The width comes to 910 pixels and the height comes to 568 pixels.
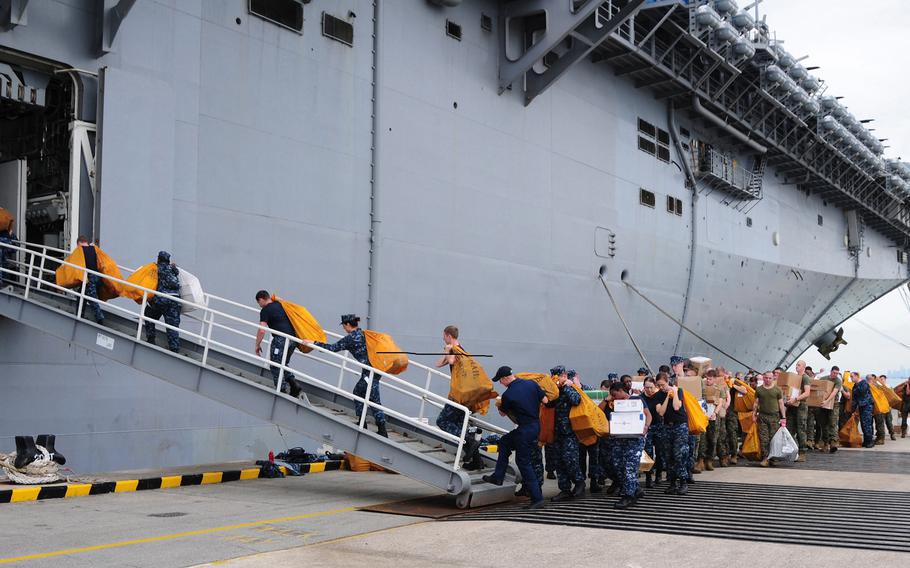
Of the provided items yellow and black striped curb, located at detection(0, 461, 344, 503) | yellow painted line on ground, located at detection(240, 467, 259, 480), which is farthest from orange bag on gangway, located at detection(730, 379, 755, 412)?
yellow painted line on ground, located at detection(240, 467, 259, 480)

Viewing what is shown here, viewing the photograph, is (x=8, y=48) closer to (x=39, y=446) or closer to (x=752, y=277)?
(x=39, y=446)

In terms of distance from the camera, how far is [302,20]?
13516 mm

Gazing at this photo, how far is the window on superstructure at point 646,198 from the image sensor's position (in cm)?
2214

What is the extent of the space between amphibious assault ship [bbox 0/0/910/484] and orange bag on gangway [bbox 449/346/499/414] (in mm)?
543

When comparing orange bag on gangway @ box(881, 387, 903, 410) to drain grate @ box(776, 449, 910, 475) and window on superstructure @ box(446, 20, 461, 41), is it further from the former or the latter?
window on superstructure @ box(446, 20, 461, 41)

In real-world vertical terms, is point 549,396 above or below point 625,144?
below

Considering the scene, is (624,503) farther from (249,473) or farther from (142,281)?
(142,281)

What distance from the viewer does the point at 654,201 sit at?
22766mm

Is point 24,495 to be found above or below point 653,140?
below

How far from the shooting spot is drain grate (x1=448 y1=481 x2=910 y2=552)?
24.0 feet

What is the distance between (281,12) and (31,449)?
23.8 feet

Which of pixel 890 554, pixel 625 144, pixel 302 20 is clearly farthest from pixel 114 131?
pixel 625 144

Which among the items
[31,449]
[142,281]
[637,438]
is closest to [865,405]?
[637,438]

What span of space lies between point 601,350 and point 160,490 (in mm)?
12194
